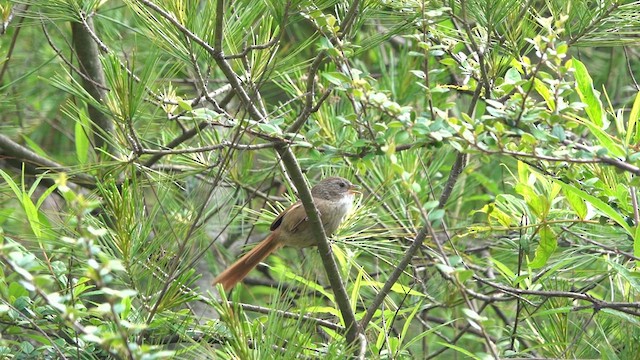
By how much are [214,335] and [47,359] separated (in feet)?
1.53

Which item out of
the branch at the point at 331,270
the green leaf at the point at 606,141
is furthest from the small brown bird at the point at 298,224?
the green leaf at the point at 606,141

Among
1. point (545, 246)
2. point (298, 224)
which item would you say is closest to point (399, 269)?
point (545, 246)

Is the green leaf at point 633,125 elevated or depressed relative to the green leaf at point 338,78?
depressed

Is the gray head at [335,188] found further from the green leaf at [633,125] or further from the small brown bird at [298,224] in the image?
the green leaf at [633,125]

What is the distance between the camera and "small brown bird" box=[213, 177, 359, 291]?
140 inches

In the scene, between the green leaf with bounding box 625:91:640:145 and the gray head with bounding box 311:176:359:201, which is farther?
the gray head with bounding box 311:176:359:201

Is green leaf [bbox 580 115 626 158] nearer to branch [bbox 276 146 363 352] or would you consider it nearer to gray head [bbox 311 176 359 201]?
branch [bbox 276 146 363 352]

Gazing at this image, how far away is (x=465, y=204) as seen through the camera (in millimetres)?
4824

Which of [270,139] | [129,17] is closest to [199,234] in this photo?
[270,139]

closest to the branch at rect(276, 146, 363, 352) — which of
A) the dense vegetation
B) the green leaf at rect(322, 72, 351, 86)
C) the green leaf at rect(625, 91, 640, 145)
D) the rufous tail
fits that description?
the dense vegetation

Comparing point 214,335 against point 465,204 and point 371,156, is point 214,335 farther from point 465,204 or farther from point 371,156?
point 465,204

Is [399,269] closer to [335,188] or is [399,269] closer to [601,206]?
[601,206]

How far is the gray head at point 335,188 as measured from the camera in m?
3.69

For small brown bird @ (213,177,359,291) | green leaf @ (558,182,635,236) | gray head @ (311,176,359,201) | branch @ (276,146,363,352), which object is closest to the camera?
green leaf @ (558,182,635,236)
